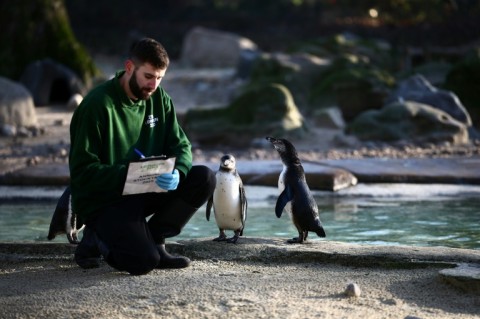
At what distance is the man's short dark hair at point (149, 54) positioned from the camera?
188 inches

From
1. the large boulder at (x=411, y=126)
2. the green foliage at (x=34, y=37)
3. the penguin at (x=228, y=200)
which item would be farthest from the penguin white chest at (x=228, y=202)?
the green foliage at (x=34, y=37)

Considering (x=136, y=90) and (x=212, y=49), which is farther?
(x=212, y=49)

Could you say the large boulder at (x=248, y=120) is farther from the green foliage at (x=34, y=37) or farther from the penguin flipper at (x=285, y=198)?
the penguin flipper at (x=285, y=198)

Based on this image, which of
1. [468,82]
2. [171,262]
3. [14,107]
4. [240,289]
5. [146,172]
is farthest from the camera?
[468,82]

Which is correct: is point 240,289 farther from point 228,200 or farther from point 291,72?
point 291,72

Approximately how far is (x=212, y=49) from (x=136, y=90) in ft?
56.0

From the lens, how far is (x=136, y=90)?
491 cm

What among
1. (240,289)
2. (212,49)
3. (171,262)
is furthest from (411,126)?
(212,49)

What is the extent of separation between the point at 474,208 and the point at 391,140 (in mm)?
3930

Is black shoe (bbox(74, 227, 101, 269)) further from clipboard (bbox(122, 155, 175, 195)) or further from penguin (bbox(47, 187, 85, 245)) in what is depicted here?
penguin (bbox(47, 187, 85, 245))

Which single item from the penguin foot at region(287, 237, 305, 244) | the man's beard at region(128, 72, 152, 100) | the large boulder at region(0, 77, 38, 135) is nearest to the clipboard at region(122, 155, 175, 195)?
the man's beard at region(128, 72, 152, 100)

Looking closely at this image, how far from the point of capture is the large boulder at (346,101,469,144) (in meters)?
11.4

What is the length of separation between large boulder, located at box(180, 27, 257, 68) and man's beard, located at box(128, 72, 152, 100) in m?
16.9

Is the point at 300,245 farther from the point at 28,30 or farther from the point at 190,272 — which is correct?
the point at 28,30
